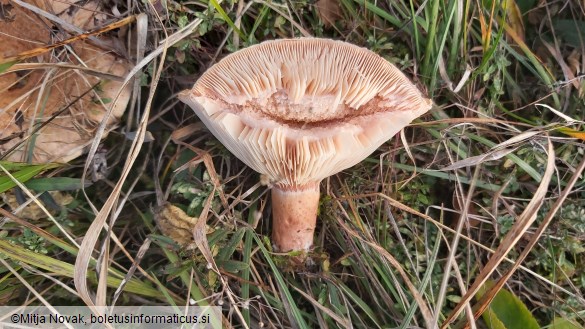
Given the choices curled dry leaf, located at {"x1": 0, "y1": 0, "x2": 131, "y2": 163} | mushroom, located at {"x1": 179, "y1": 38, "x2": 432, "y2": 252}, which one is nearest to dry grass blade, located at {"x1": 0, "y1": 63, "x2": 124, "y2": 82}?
curled dry leaf, located at {"x1": 0, "y1": 0, "x2": 131, "y2": 163}

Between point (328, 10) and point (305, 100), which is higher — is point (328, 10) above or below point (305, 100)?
above

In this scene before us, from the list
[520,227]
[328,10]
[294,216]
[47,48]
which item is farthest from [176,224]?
[520,227]

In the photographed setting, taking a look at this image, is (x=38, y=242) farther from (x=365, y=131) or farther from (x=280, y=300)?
(x=365, y=131)

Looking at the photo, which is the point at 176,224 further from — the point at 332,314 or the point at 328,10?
the point at 328,10

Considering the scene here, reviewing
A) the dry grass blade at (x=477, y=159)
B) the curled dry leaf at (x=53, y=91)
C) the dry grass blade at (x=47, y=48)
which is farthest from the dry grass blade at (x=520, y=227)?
the dry grass blade at (x=47, y=48)

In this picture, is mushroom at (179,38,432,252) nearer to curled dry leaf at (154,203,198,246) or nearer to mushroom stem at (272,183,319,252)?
mushroom stem at (272,183,319,252)

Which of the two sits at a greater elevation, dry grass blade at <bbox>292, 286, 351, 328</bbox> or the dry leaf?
the dry leaf
